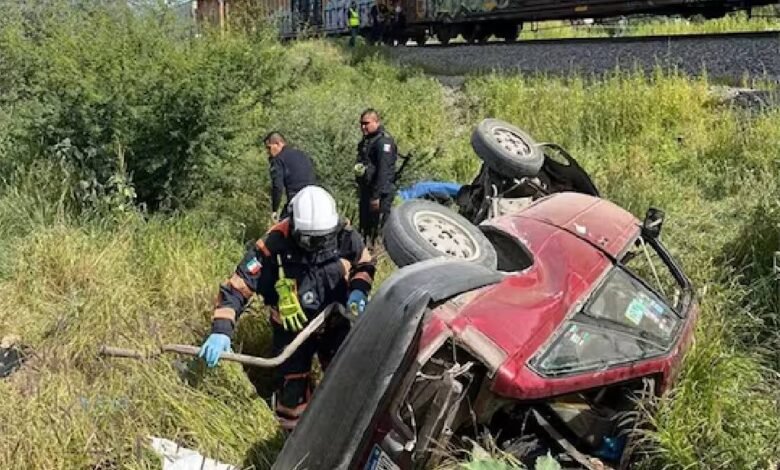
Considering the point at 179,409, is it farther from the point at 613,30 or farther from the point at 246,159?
the point at 613,30

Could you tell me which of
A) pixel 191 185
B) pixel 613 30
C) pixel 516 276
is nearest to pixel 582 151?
pixel 191 185

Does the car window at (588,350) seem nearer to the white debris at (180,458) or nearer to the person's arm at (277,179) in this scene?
the white debris at (180,458)

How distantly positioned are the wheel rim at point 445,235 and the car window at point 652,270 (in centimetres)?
83

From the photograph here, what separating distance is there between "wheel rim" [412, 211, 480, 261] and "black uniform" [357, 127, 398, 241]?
357 cm

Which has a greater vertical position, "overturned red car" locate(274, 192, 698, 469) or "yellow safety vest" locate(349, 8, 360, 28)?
"overturned red car" locate(274, 192, 698, 469)

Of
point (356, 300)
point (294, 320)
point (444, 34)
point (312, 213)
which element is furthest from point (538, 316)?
point (444, 34)

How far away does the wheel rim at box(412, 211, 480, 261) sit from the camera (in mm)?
3748

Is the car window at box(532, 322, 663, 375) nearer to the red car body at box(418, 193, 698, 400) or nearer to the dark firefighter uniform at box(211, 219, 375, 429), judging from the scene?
the red car body at box(418, 193, 698, 400)

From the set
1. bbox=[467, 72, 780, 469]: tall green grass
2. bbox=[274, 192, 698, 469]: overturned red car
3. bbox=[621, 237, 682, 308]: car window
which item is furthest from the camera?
bbox=[621, 237, 682, 308]: car window

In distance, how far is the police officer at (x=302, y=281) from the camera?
13.7 feet

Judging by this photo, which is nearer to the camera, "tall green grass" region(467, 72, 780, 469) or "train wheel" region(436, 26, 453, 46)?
"tall green grass" region(467, 72, 780, 469)

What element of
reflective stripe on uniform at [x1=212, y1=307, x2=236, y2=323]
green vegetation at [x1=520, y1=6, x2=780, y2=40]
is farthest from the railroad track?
reflective stripe on uniform at [x1=212, y1=307, x2=236, y2=323]

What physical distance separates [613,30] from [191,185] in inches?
881

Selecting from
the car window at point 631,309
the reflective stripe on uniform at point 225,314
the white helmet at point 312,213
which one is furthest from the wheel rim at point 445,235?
the reflective stripe on uniform at point 225,314
